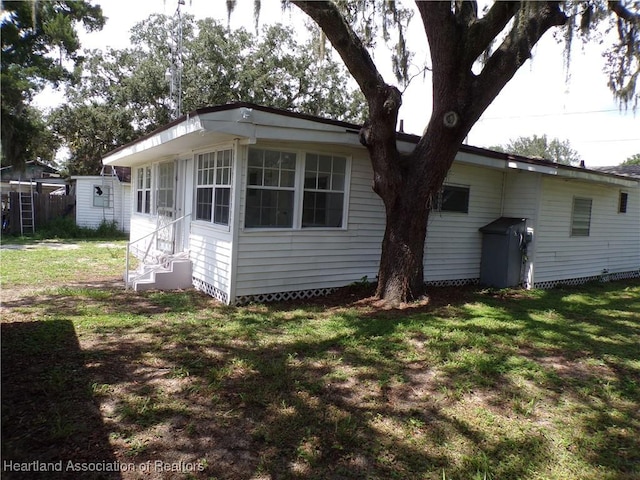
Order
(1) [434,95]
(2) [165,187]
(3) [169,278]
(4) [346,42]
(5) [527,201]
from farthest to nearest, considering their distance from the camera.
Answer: (2) [165,187] < (5) [527,201] < (3) [169,278] < (1) [434,95] < (4) [346,42]

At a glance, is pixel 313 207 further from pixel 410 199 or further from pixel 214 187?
pixel 214 187

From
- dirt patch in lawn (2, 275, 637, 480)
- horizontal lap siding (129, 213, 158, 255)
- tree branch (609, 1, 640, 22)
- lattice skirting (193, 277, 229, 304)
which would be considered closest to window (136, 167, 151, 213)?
horizontal lap siding (129, 213, 158, 255)

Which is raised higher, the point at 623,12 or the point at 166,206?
the point at 623,12

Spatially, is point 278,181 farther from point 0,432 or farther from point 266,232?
point 0,432

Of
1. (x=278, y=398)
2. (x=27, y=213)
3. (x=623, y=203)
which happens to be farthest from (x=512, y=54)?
(x=27, y=213)

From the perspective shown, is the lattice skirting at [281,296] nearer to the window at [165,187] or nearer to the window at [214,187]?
the window at [214,187]

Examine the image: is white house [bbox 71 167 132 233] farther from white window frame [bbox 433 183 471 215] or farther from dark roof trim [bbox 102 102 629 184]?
white window frame [bbox 433 183 471 215]

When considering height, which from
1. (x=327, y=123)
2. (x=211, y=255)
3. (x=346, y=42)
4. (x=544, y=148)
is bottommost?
(x=211, y=255)

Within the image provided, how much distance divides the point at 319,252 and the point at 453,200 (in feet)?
10.8

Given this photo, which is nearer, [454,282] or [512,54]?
[512,54]

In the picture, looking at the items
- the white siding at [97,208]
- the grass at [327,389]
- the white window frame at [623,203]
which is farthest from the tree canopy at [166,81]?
the grass at [327,389]

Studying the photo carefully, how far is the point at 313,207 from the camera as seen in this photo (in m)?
7.15

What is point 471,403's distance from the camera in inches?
143

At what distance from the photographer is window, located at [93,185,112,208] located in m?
19.1
